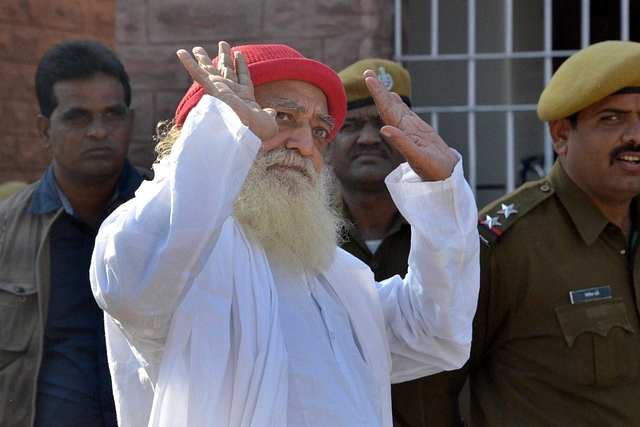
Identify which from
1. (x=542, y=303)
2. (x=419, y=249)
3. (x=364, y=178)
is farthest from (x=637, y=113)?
(x=419, y=249)

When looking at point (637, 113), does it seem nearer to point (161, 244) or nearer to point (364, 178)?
point (364, 178)

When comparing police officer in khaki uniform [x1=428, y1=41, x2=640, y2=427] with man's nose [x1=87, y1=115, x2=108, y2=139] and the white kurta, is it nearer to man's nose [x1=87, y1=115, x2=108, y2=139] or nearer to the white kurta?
the white kurta

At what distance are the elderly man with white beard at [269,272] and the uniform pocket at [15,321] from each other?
92cm

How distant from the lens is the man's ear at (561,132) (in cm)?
380

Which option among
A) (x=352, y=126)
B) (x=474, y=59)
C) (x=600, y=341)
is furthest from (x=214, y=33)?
(x=600, y=341)

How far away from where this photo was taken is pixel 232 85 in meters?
2.38

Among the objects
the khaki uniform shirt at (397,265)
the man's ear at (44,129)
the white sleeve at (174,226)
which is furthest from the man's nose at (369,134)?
the white sleeve at (174,226)

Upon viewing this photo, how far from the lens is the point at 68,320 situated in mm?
3377

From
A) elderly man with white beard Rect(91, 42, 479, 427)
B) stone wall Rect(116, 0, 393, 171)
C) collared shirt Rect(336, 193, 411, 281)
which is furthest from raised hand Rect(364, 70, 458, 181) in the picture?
stone wall Rect(116, 0, 393, 171)

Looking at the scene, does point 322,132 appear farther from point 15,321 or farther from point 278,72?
point 15,321

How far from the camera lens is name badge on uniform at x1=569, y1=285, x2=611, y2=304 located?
3.49m

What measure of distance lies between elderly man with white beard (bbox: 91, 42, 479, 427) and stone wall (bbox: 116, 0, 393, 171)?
5.76ft

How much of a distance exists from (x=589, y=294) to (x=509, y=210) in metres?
0.44

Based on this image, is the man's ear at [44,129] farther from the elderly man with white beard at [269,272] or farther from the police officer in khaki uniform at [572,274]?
the police officer in khaki uniform at [572,274]
